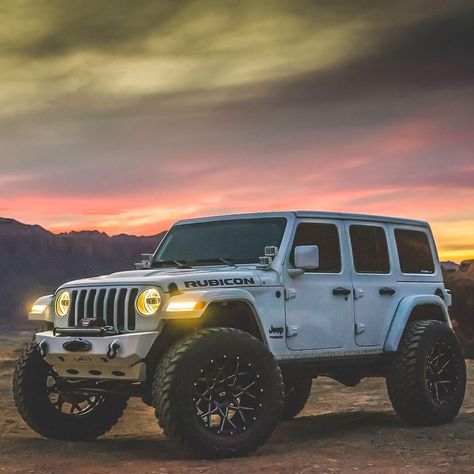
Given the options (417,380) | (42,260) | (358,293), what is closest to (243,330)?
(358,293)

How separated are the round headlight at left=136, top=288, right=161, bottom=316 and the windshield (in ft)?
4.26

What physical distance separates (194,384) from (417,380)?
3273mm

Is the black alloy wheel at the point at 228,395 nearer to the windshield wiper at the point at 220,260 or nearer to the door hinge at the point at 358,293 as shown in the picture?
the windshield wiper at the point at 220,260

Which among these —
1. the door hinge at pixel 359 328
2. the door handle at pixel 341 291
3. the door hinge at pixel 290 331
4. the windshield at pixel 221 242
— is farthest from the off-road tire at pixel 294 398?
the door hinge at pixel 290 331

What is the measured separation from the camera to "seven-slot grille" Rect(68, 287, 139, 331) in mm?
8430

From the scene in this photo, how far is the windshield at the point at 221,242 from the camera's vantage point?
31.4 ft

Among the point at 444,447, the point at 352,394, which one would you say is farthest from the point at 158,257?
the point at 352,394

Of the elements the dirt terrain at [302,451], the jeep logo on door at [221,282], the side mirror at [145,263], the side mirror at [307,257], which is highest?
the side mirror at [145,263]

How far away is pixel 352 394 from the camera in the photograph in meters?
16.6

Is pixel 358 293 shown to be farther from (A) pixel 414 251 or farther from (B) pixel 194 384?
(B) pixel 194 384

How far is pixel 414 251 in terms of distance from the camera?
11.4 metres

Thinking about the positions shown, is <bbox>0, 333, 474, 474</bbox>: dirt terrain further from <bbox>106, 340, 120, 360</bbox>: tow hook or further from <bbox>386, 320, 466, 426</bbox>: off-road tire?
<bbox>106, 340, 120, 360</bbox>: tow hook

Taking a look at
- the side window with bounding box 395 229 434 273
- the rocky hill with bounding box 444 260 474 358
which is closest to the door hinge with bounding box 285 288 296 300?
the side window with bounding box 395 229 434 273

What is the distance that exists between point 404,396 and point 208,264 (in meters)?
2.72
